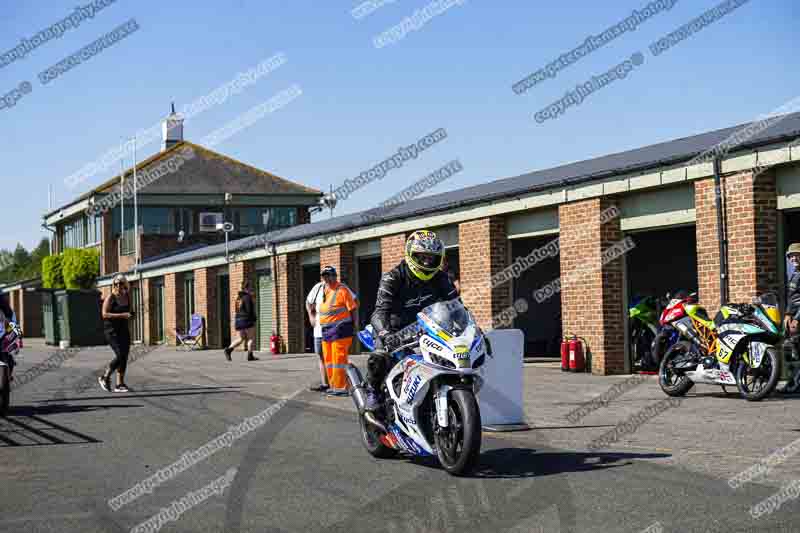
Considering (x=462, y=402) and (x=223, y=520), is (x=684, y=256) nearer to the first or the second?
(x=462, y=402)

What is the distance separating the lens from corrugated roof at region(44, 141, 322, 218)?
6003cm

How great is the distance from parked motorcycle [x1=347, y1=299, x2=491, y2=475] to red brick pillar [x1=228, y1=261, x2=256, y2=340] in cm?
2394

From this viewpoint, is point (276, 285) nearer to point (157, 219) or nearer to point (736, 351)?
point (736, 351)

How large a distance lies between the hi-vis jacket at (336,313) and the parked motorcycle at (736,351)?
14.7 ft

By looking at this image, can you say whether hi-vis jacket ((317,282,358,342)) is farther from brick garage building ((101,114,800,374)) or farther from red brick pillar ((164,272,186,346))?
red brick pillar ((164,272,186,346))

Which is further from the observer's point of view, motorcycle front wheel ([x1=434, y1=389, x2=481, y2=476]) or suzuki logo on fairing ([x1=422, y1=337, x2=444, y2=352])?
suzuki logo on fairing ([x1=422, y1=337, x2=444, y2=352])

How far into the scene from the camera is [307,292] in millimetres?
29984

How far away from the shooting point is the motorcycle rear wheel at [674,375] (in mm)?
13008

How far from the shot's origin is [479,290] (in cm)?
2056

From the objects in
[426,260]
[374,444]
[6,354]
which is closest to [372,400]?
[374,444]

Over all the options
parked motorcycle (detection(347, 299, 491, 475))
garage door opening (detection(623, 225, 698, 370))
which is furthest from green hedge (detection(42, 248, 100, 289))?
parked motorcycle (detection(347, 299, 491, 475))

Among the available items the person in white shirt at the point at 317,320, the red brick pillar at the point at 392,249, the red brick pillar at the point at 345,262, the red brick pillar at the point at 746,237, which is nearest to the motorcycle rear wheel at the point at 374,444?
the person in white shirt at the point at 317,320

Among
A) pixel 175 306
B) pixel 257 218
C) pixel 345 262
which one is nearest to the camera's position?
pixel 345 262

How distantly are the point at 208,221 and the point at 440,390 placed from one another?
50.4 meters
